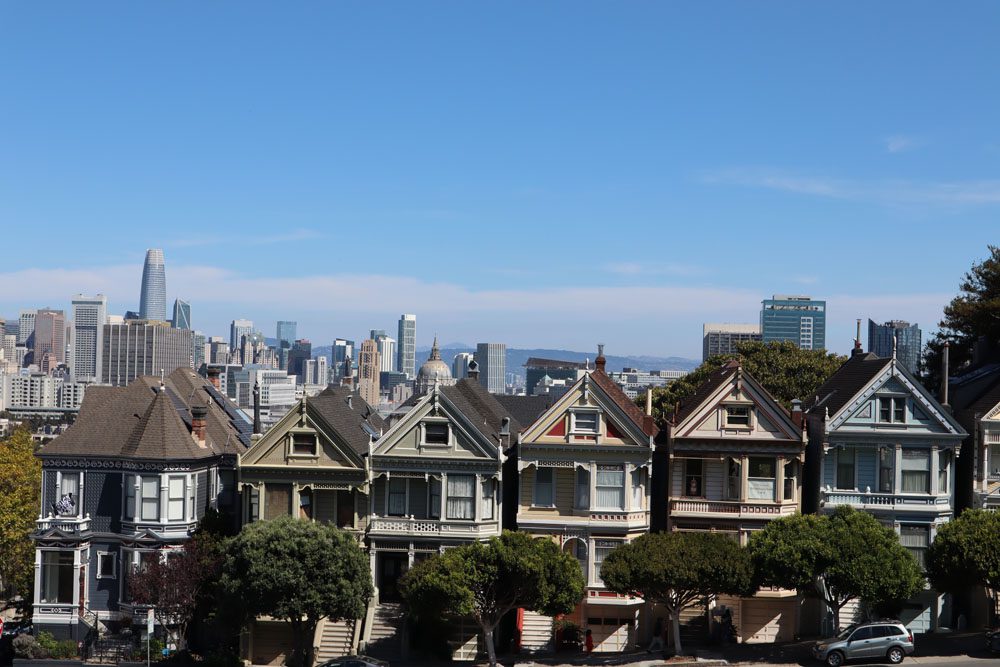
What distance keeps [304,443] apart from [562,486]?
11.5 m

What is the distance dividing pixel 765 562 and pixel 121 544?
28.2 metres

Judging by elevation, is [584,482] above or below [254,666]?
above

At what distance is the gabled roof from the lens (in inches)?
2159

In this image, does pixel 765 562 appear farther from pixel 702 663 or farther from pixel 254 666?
pixel 254 666

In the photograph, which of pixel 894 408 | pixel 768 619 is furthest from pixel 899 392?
pixel 768 619

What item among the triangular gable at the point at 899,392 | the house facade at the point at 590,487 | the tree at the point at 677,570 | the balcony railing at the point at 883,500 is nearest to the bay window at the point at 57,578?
the house facade at the point at 590,487

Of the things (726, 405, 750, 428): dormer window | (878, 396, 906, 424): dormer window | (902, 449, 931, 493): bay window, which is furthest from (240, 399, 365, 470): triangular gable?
(902, 449, 931, 493): bay window

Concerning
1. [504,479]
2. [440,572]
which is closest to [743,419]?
[504,479]

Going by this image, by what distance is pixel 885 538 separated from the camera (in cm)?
5019

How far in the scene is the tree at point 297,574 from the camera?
166 ft

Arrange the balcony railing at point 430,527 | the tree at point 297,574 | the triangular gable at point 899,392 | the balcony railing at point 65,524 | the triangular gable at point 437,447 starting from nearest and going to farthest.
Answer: the tree at point 297,574
the triangular gable at point 899,392
the balcony railing at point 430,527
the triangular gable at point 437,447
the balcony railing at point 65,524

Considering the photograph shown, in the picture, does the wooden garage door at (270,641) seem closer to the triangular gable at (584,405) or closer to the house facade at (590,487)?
the house facade at (590,487)

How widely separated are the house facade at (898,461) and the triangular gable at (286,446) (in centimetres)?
2062

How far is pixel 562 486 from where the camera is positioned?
5534 cm
